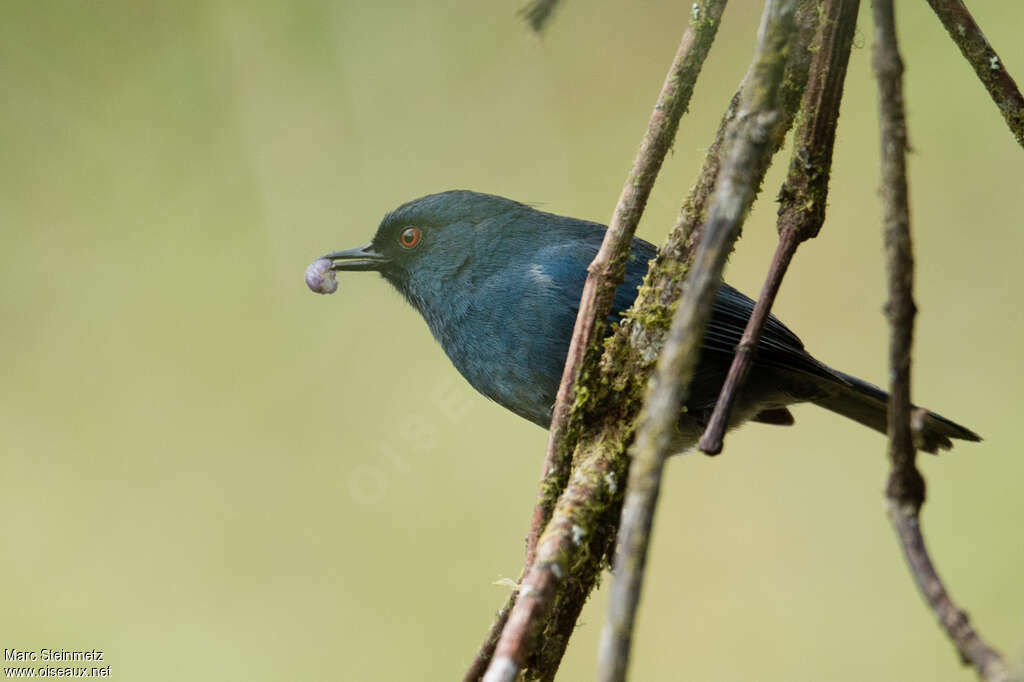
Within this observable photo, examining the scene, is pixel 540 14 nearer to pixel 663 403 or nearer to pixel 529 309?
pixel 663 403

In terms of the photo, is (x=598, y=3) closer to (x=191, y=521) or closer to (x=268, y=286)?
(x=268, y=286)

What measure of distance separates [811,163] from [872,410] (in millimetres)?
2194

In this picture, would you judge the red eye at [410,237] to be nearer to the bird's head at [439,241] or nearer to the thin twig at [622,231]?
the bird's head at [439,241]

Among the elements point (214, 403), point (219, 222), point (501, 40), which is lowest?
point (214, 403)

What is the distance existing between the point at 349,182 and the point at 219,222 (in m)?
0.84

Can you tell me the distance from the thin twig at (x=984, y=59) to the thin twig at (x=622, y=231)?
54 centimetres

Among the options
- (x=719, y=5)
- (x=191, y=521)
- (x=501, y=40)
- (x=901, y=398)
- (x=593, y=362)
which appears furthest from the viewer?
(x=501, y=40)

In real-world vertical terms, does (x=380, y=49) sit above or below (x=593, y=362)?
above

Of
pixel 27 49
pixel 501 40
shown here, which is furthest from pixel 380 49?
pixel 27 49

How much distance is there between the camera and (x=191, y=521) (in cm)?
548

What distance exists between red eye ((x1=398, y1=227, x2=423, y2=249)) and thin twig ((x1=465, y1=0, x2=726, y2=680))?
7.20ft

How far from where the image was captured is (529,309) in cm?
374

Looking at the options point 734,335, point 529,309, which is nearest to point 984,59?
point 734,335

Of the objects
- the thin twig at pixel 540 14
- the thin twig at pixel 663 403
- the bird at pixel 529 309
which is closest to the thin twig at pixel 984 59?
the thin twig at pixel 540 14
